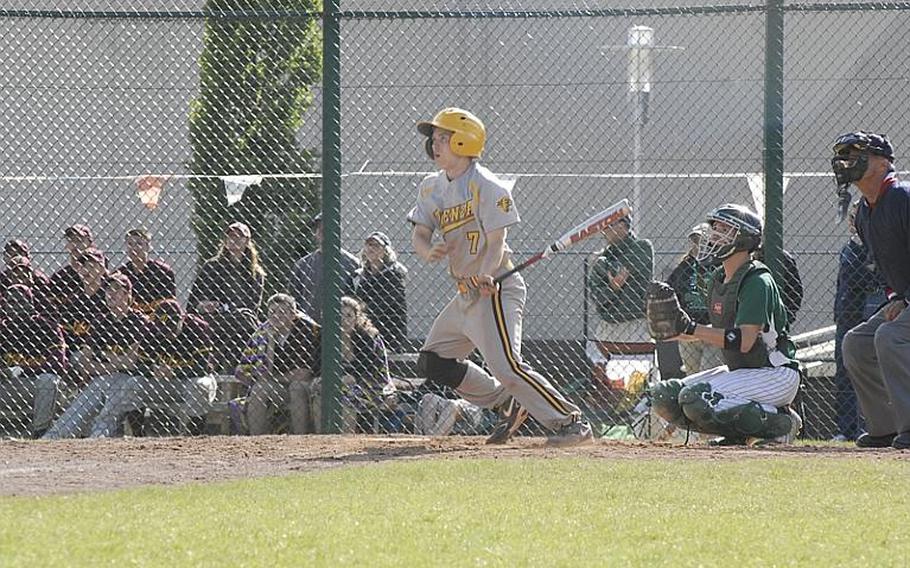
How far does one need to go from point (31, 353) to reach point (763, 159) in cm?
572

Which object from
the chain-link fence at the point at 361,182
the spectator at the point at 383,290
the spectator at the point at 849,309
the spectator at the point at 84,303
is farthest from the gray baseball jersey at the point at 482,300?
the spectator at the point at 84,303

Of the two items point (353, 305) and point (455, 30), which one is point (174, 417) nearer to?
point (353, 305)

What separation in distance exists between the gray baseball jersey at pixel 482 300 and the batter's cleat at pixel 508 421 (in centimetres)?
30

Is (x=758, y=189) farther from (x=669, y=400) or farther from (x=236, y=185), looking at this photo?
(x=236, y=185)

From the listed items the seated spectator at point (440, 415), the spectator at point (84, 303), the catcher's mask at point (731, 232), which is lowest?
the seated spectator at point (440, 415)

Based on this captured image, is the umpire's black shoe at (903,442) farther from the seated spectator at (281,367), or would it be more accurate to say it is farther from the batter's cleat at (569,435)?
the seated spectator at (281,367)

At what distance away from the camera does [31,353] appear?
37.9 ft

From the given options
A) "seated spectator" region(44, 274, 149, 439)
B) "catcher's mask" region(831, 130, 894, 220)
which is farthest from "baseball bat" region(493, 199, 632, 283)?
"seated spectator" region(44, 274, 149, 439)

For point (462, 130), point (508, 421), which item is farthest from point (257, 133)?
point (508, 421)

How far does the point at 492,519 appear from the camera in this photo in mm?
6145

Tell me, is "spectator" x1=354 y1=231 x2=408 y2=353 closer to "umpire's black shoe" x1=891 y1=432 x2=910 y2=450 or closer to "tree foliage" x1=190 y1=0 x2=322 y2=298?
"tree foliage" x1=190 y1=0 x2=322 y2=298

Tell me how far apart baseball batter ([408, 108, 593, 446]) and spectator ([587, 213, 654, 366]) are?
85.3 inches

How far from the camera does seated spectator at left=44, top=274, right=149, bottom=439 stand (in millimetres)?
11195

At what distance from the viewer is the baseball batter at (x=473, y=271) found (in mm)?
9078
